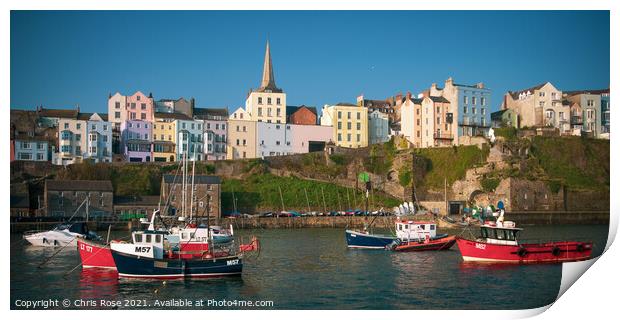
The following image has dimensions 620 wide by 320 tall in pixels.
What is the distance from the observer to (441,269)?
17438mm

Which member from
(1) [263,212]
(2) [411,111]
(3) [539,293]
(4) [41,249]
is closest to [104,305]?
(3) [539,293]

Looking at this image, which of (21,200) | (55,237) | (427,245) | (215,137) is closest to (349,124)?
(215,137)

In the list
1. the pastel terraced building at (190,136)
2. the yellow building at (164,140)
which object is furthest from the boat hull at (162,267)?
the yellow building at (164,140)

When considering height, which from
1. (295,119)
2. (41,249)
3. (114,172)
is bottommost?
(41,249)

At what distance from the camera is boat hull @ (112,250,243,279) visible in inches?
592

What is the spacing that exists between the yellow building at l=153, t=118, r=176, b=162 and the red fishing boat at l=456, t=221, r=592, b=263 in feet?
83.2

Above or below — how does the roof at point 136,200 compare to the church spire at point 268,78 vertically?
below

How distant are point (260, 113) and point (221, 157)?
3903mm

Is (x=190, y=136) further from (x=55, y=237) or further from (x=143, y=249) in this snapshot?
(x=143, y=249)

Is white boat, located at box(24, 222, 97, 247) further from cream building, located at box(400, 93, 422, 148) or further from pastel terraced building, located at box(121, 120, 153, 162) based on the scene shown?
cream building, located at box(400, 93, 422, 148)

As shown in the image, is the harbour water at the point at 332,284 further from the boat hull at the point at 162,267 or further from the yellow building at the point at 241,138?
the yellow building at the point at 241,138

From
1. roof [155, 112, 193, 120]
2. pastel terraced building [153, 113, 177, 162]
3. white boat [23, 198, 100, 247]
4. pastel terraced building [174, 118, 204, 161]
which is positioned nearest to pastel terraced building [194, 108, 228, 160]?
pastel terraced building [174, 118, 204, 161]

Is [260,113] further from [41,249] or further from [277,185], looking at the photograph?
[41,249]

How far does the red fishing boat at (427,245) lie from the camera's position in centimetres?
2275
